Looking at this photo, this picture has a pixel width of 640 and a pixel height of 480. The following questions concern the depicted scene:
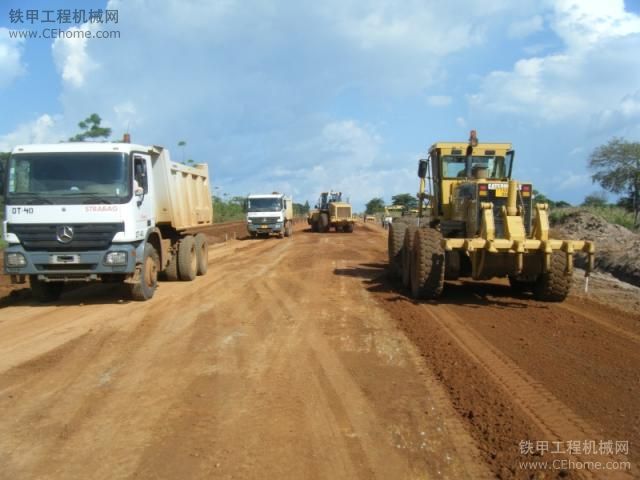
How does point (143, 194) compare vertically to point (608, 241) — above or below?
above

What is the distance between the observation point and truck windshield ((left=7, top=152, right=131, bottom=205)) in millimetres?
8922

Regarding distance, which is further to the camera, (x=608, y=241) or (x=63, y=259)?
(x=608, y=241)

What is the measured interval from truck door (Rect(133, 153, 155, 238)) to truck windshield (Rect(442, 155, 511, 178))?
5.98 m

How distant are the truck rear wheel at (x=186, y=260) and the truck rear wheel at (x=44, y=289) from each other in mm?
2871

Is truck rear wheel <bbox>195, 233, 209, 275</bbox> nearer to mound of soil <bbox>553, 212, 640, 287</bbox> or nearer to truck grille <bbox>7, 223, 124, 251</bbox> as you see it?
truck grille <bbox>7, 223, 124, 251</bbox>

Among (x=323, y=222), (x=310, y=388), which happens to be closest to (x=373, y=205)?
(x=323, y=222)

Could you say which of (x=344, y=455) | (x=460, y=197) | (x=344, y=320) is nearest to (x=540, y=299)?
(x=460, y=197)

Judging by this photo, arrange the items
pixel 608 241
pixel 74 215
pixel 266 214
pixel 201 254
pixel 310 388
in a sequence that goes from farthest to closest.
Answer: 1. pixel 266 214
2. pixel 608 241
3. pixel 201 254
4. pixel 74 215
5. pixel 310 388

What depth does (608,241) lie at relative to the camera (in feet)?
61.7

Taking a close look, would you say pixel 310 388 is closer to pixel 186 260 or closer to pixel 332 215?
pixel 186 260

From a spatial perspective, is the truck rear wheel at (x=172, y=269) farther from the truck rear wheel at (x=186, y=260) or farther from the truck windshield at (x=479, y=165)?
the truck windshield at (x=479, y=165)

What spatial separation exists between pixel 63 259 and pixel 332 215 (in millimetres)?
27059

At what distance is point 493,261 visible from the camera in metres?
8.61

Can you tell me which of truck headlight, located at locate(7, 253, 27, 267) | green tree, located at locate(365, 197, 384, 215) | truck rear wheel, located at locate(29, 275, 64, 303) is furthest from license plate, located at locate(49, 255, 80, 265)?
green tree, located at locate(365, 197, 384, 215)
